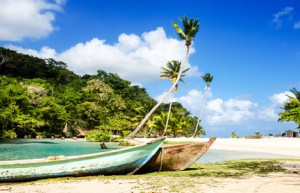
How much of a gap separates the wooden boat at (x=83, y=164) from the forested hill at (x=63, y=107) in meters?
24.6

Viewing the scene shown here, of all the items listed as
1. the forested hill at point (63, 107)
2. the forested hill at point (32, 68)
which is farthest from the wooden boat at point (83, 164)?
the forested hill at point (32, 68)

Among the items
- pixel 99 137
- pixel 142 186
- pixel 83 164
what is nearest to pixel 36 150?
pixel 83 164

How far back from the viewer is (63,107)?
166 feet

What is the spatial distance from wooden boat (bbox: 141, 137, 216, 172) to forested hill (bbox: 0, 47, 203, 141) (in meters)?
25.2

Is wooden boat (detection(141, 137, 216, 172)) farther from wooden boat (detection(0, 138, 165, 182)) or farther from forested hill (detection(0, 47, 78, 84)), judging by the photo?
forested hill (detection(0, 47, 78, 84))

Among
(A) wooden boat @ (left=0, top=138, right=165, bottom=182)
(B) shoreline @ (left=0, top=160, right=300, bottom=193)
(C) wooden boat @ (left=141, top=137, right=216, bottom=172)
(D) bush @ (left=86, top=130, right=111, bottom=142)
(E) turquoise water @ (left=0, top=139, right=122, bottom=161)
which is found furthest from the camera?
(D) bush @ (left=86, top=130, right=111, bottom=142)

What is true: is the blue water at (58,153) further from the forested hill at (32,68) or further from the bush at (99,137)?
the forested hill at (32,68)

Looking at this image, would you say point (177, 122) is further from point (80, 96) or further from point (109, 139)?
point (80, 96)

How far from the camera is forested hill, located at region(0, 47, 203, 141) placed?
Answer: 4034cm

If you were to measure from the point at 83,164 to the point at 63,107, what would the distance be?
42.8 meters

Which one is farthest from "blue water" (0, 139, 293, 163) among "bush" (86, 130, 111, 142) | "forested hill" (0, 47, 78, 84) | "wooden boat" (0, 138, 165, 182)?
"forested hill" (0, 47, 78, 84)

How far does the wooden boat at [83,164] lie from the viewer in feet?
30.5

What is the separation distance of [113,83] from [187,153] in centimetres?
6636

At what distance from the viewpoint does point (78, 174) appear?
9883 mm
